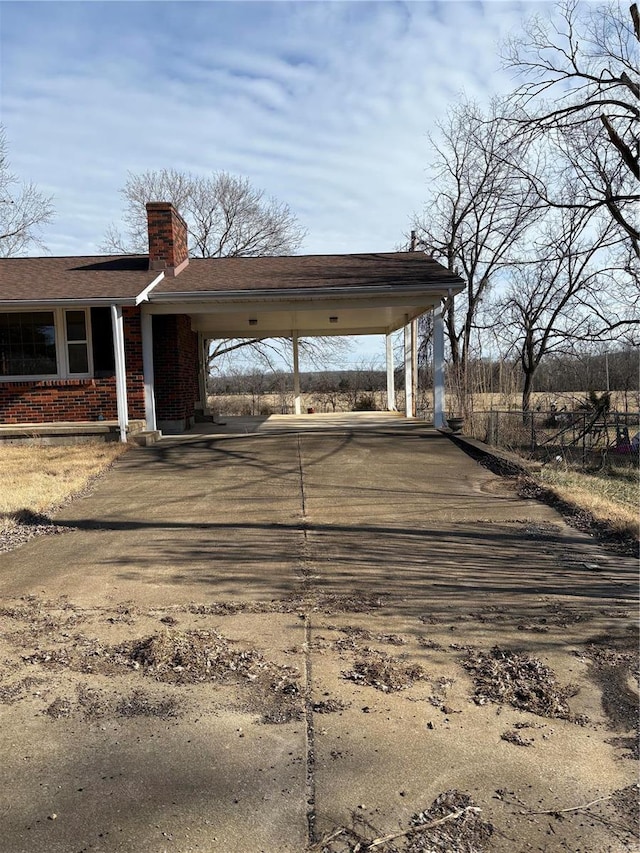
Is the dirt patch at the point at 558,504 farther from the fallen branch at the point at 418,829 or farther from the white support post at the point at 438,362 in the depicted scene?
the fallen branch at the point at 418,829

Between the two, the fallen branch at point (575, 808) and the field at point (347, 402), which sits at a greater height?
the field at point (347, 402)

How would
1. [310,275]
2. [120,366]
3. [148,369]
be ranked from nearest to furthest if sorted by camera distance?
[120,366] < [148,369] < [310,275]

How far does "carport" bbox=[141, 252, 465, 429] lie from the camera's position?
13.3m

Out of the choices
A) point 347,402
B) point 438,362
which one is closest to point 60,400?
point 438,362

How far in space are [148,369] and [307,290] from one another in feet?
11.9

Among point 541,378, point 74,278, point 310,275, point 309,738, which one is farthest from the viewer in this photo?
point 541,378

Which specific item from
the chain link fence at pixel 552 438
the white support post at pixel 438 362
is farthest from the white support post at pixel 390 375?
the white support post at pixel 438 362

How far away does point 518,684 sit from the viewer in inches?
133

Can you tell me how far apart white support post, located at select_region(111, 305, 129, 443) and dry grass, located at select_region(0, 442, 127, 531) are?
19.9 inches

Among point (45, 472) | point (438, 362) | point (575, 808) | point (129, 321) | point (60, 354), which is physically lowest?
point (575, 808)

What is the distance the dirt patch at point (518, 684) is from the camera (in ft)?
10.5

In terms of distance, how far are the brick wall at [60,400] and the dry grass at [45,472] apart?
1.05 meters

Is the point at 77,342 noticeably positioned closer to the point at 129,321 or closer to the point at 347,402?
the point at 129,321

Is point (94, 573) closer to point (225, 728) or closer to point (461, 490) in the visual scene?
point (225, 728)
